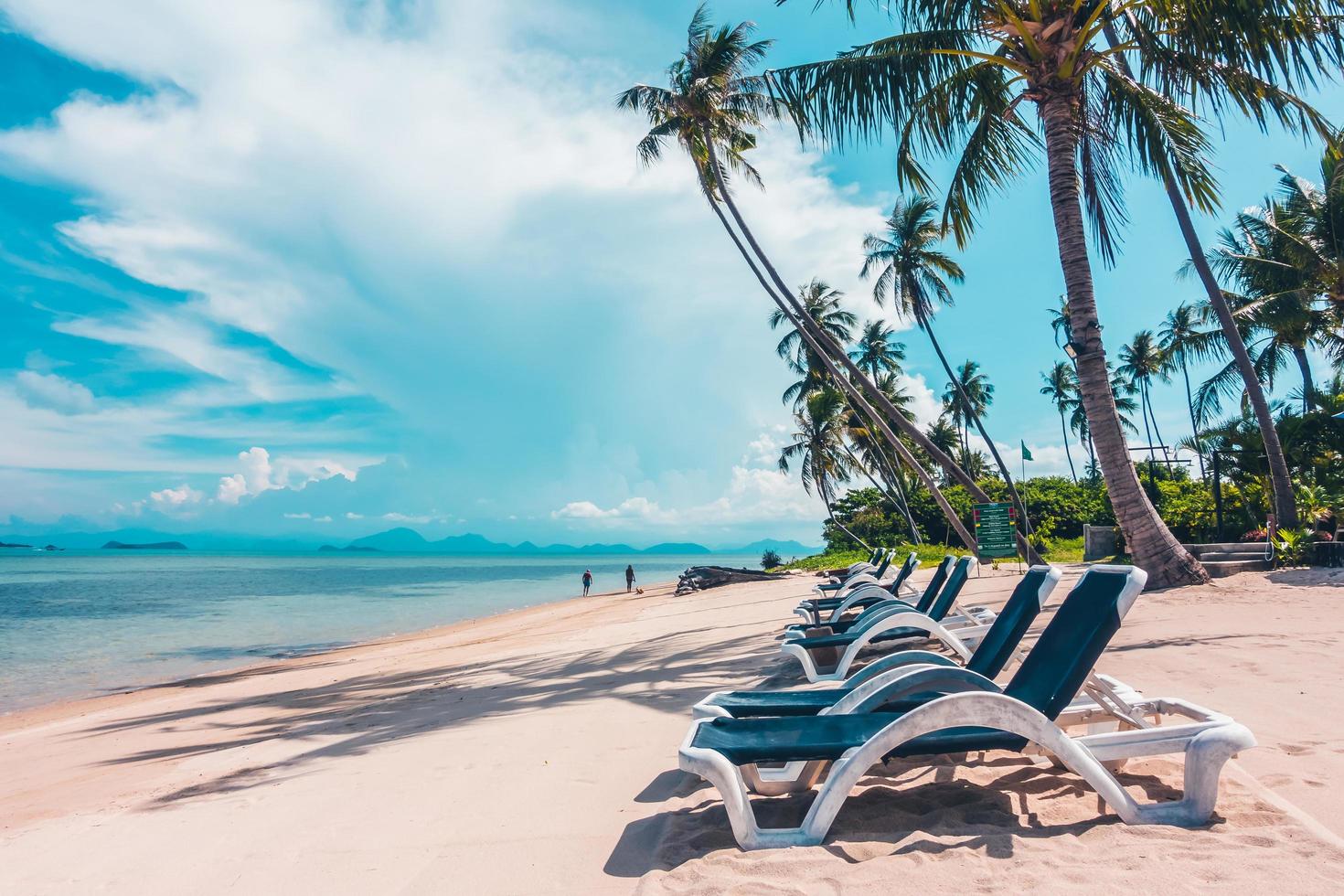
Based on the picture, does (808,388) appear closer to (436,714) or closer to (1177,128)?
(1177,128)

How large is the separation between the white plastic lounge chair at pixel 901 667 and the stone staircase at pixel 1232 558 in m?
9.57

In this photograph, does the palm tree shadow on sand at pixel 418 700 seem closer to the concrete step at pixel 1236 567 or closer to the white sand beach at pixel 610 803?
the white sand beach at pixel 610 803

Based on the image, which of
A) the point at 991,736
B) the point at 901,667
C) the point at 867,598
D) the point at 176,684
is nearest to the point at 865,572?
the point at 867,598

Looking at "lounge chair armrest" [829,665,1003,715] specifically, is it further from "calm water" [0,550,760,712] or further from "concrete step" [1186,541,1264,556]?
"calm water" [0,550,760,712]

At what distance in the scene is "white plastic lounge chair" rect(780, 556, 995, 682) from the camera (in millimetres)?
5688

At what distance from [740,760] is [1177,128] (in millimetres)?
11479

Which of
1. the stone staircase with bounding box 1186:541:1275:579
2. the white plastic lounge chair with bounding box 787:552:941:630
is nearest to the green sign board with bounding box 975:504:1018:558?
the stone staircase with bounding box 1186:541:1275:579

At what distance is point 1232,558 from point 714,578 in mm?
15325

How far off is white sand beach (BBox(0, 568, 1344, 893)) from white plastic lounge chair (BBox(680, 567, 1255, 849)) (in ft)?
0.45

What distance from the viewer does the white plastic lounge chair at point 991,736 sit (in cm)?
282

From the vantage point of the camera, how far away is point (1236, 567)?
1154 cm

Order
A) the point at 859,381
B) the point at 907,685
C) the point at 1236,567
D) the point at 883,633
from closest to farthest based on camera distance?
1. the point at 907,685
2. the point at 883,633
3. the point at 1236,567
4. the point at 859,381

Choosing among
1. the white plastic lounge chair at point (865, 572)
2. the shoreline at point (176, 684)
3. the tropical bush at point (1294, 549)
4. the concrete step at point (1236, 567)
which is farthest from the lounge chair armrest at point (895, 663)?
the shoreline at point (176, 684)

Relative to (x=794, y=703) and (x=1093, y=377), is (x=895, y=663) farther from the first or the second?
(x=1093, y=377)
